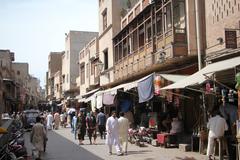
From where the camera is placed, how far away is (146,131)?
20.3m

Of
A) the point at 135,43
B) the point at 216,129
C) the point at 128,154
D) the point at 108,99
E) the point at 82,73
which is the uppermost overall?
the point at 82,73

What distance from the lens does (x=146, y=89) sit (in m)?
18.1

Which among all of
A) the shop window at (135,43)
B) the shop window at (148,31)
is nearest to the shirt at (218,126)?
the shop window at (148,31)

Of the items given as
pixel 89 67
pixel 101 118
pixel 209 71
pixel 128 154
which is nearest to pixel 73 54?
pixel 89 67

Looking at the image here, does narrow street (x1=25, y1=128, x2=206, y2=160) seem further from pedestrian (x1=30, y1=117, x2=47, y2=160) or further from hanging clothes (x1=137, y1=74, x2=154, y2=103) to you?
hanging clothes (x1=137, y1=74, x2=154, y2=103)

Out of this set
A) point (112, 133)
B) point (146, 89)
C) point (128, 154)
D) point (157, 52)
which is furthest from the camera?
point (157, 52)

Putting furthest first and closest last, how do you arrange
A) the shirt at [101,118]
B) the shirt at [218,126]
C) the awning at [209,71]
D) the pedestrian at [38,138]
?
the shirt at [101,118] < the pedestrian at [38,138] < the shirt at [218,126] < the awning at [209,71]

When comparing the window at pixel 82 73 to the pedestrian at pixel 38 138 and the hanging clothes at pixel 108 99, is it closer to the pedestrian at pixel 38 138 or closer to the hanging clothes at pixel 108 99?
the hanging clothes at pixel 108 99

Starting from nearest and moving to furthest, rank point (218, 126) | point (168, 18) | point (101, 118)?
1. point (218, 126)
2. point (168, 18)
3. point (101, 118)

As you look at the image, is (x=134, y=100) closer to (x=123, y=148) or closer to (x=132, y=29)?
(x=132, y=29)

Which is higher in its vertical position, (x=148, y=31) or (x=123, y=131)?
(x=148, y=31)

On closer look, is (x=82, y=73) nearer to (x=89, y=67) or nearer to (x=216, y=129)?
(x=89, y=67)

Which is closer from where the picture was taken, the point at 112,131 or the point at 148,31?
the point at 112,131

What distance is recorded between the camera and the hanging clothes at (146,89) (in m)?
17.7
